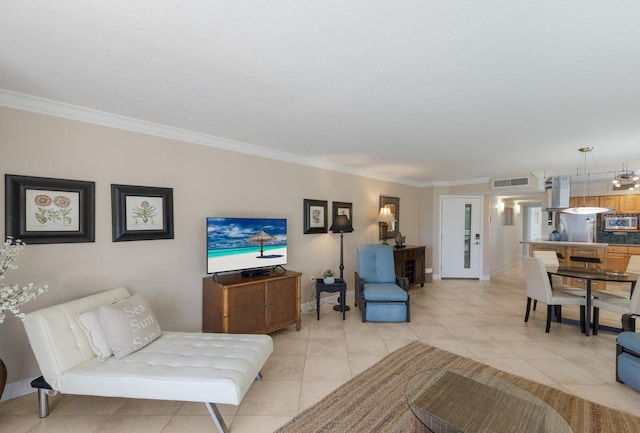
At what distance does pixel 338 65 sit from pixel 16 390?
3425mm

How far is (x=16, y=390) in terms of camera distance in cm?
223

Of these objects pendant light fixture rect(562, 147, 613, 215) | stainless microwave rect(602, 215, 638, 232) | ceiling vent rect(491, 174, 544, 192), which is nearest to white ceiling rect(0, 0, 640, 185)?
pendant light fixture rect(562, 147, 613, 215)

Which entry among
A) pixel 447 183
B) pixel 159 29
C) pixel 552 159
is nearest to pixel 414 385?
pixel 159 29

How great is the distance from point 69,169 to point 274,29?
2.22 meters

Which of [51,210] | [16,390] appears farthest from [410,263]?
[16,390]

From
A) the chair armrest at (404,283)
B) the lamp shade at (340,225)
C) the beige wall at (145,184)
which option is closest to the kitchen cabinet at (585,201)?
the chair armrest at (404,283)

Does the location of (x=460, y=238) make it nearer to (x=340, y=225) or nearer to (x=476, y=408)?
(x=340, y=225)

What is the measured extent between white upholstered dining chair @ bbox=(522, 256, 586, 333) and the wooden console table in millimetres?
2018

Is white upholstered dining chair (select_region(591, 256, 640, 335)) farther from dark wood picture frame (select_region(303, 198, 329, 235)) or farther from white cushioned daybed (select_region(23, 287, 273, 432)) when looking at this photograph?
white cushioned daybed (select_region(23, 287, 273, 432))

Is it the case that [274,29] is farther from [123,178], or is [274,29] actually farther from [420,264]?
[420,264]

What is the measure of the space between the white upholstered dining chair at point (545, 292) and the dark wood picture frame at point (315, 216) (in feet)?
9.53

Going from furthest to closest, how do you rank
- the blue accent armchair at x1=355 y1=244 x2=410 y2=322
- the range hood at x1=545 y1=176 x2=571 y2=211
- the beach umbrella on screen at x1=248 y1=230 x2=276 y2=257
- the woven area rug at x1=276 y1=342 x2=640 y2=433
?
the range hood at x1=545 y1=176 x2=571 y2=211 < the blue accent armchair at x1=355 y1=244 x2=410 y2=322 < the beach umbrella on screen at x1=248 y1=230 x2=276 y2=257 < the woven area rug at x1=276 y1=342 x2=640 y2=433

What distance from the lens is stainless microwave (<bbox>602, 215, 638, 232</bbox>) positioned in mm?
6145

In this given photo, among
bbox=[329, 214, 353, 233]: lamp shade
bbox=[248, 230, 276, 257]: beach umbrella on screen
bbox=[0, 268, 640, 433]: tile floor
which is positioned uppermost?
bbox=[329, 214, 353, 233]: lamp shade
